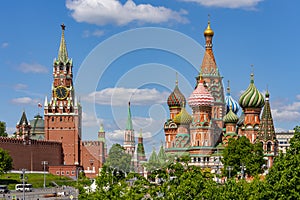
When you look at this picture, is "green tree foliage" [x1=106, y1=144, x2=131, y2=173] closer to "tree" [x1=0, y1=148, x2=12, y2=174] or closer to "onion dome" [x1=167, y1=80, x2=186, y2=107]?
"tree" [x1=0, y1=148, x2=12, y2=174]

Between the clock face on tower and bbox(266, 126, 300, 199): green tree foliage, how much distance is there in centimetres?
9898

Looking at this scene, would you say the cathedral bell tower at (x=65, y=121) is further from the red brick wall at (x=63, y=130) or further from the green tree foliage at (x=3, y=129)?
the green tree foliage at (x=3, y=129)

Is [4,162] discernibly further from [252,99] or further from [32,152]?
[252,99]

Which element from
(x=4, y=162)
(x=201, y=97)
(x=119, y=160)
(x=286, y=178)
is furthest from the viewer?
(x=201, y=97)

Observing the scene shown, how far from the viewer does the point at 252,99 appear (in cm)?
10994

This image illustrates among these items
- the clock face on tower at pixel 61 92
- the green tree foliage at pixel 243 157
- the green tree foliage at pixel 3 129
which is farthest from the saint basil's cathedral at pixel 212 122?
the green tree foliage at pixel 3 129

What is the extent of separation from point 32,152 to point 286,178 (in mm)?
90707

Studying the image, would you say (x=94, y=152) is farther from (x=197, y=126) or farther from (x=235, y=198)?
(x=235, y=198)

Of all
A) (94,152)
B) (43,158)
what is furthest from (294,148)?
(94,152)

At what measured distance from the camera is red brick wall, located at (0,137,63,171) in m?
119

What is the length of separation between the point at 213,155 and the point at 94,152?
44.6m

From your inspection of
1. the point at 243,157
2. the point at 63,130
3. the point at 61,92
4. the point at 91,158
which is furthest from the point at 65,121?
the point at 243,157

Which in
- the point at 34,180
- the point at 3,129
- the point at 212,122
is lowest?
the point at 34,180

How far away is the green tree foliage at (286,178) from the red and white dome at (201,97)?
62643 mm
